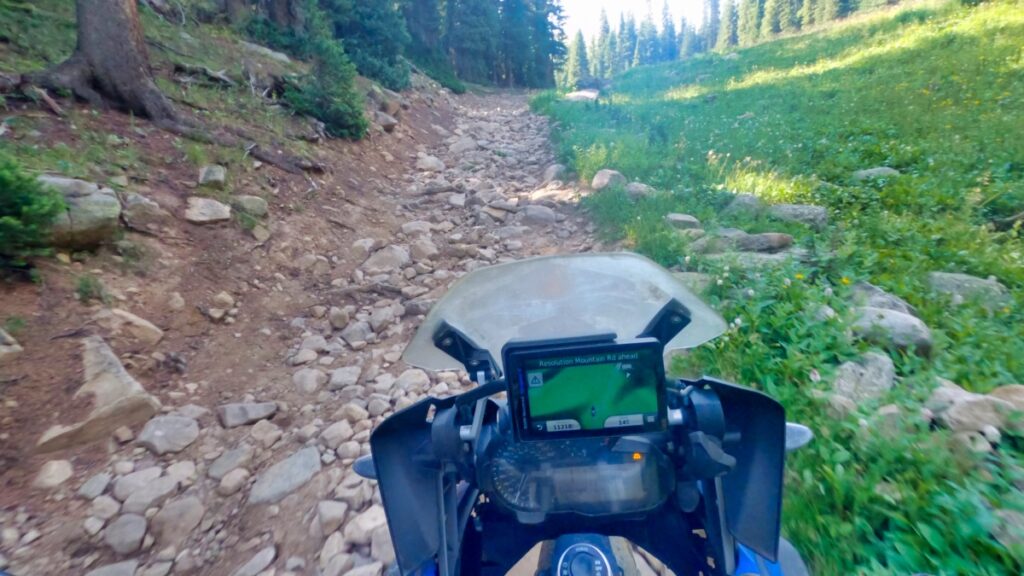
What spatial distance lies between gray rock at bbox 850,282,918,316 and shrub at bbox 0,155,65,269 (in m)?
5.85

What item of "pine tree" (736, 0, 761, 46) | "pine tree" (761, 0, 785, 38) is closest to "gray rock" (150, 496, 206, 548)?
"pine tree" (761, 0, 785, 38)

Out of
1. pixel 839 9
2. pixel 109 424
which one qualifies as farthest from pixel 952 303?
pixel 839 9

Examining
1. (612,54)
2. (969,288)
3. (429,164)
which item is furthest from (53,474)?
(612,54)

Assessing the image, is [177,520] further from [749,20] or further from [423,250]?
[749,20]

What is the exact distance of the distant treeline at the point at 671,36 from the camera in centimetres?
6481

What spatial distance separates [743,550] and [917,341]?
2.78 m

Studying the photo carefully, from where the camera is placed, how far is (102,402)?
351 centimetres

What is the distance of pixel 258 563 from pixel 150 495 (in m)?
0.89

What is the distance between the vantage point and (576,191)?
8.26 meters

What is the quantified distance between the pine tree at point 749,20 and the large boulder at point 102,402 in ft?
255

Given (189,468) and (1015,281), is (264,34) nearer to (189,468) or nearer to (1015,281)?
(189,468)

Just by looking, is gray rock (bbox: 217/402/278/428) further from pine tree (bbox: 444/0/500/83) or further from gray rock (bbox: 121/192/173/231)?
pine tree (bbox: 444/0/500/83)

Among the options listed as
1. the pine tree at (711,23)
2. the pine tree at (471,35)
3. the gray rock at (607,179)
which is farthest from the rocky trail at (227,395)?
the pine tree at (711,23)

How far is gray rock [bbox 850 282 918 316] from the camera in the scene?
3.83m
